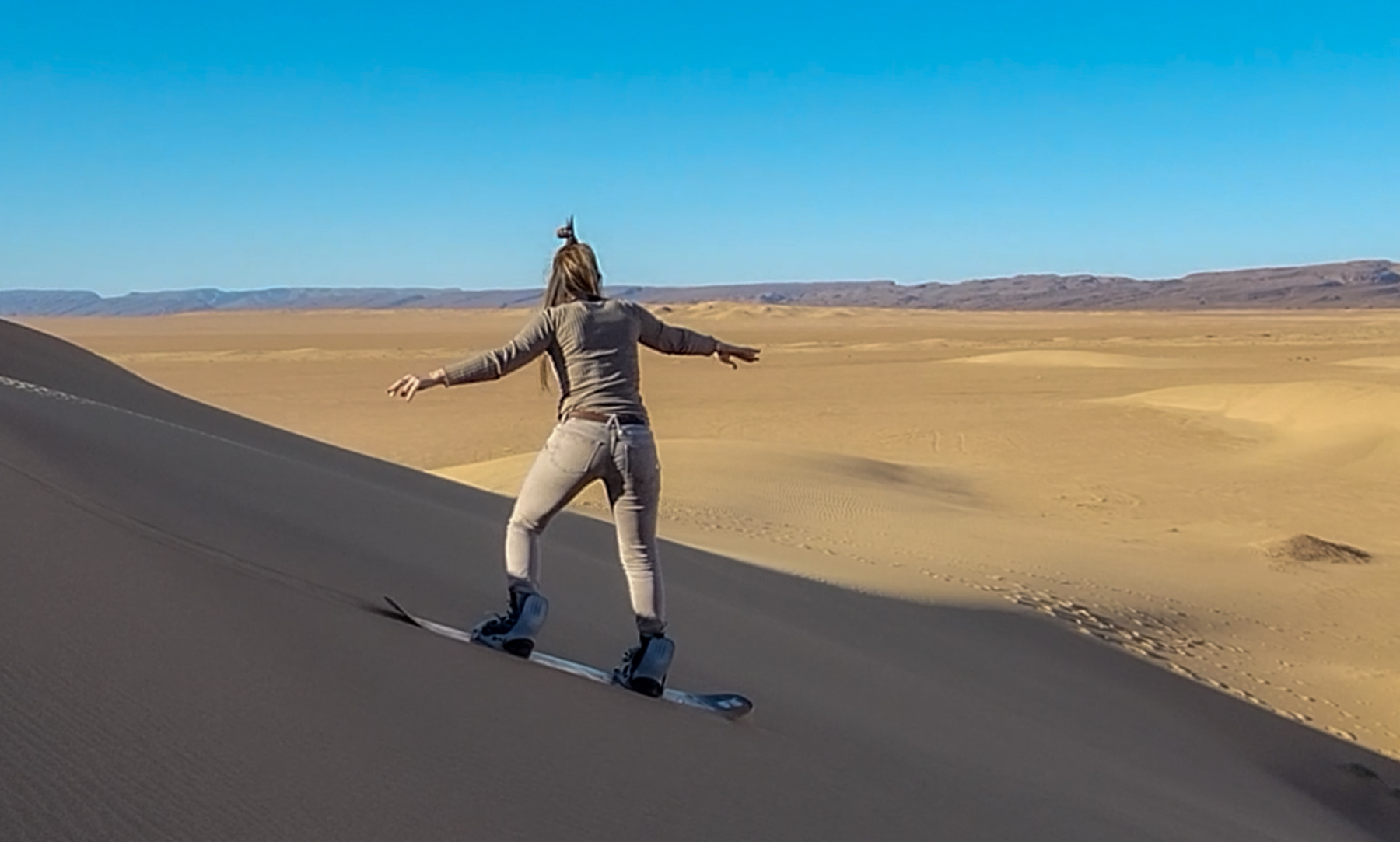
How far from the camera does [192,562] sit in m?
3.66

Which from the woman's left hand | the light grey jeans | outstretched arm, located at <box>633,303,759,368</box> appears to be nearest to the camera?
the woman's left hand

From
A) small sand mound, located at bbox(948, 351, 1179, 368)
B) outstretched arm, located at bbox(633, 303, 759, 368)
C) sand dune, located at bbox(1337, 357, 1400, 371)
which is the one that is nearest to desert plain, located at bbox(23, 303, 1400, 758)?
sand dune, located at bbox(1337, 357, 1400, 371)

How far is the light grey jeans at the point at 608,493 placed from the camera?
3.96 metres

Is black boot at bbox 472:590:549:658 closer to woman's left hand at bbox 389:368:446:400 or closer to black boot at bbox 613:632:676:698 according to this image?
black boot at bbox 613:632:676:698

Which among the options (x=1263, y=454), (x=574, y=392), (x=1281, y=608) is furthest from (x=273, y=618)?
(x=1263, y=454)

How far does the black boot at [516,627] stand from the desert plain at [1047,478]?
1938 millimetres

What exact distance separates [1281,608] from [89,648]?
33.9ft

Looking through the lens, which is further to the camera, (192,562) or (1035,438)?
(1035,438)

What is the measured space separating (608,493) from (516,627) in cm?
51

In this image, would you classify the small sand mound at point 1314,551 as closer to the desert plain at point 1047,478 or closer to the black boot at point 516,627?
the desert plain at point 1047,478

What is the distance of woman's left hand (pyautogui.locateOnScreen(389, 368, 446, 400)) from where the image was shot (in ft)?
12.6

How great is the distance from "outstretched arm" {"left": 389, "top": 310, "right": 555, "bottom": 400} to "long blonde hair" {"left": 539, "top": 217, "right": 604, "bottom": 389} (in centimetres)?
7

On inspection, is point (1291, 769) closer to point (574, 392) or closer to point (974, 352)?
point (574, 392)

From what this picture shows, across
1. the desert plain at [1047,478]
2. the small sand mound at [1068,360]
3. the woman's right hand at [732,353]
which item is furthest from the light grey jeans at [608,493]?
the small sand mound at [1068,360]
